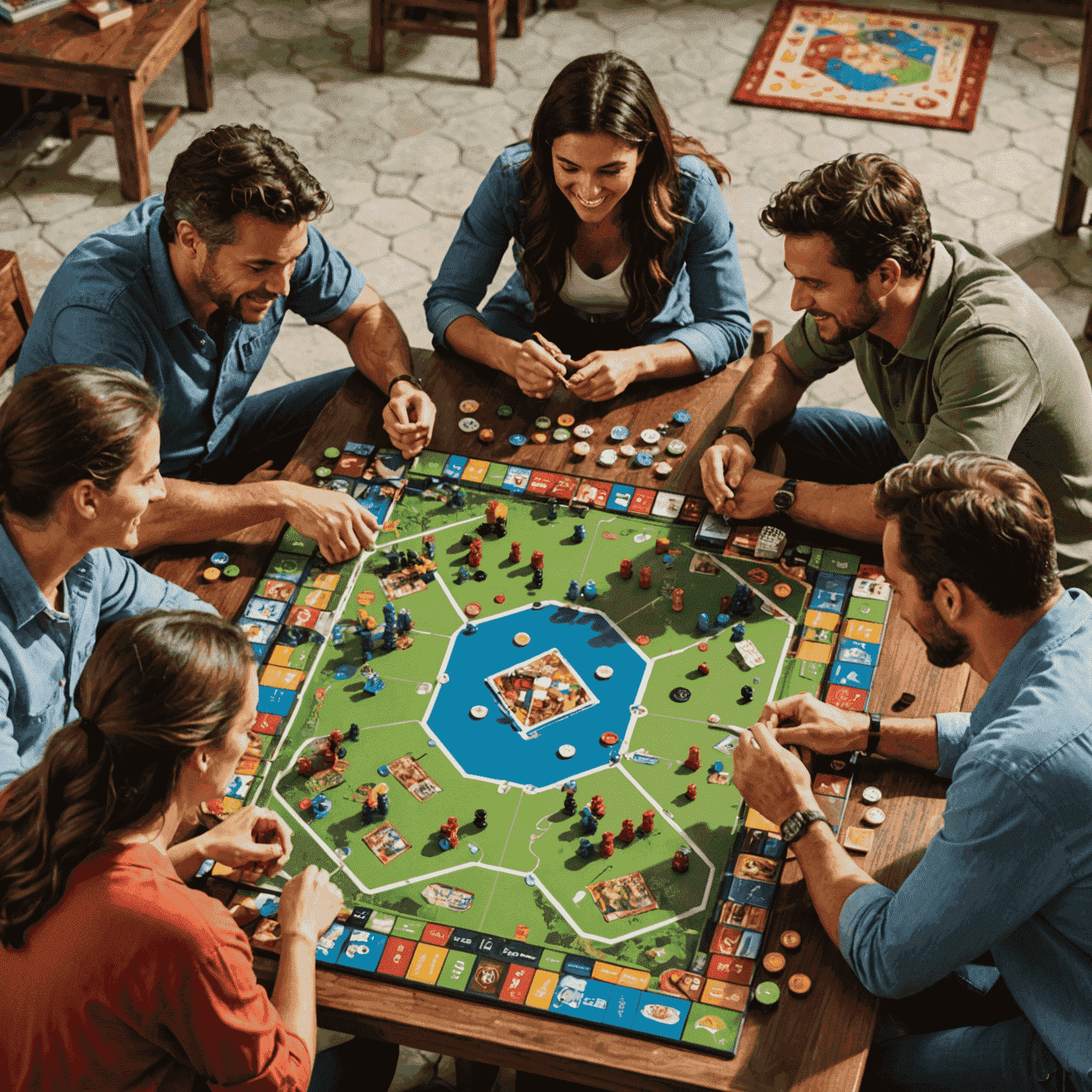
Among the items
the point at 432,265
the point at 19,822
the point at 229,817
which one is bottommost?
the point at 432,265

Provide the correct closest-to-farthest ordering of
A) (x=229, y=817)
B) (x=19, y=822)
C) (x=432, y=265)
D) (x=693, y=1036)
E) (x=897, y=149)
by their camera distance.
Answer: (x=19, y=822), (x=693, y=1036), (x=229, y=817), (x=432, y=265), (x=897, y=149)

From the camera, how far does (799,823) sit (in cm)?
222

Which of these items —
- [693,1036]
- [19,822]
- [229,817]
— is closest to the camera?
[19,822]

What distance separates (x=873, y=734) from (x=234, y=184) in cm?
181

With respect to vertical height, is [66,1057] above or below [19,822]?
below

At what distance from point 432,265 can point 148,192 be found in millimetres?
1398

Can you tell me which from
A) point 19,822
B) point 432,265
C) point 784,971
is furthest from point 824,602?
point 432,265

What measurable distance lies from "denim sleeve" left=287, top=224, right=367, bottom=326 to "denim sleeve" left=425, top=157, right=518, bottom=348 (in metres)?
0.22

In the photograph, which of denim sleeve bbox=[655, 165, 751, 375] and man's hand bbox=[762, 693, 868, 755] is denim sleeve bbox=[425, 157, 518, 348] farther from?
man's hand bbox=[762, 693, 868, 755]

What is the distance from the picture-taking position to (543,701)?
252cm

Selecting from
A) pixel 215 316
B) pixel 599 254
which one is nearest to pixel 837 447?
pixel 599 254

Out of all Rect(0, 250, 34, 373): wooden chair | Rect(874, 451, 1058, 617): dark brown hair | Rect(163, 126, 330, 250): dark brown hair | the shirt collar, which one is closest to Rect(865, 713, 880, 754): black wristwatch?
Rect(874, 451, 1058, 617): dark brown hair

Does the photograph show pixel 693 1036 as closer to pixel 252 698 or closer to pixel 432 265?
pixel 252 698

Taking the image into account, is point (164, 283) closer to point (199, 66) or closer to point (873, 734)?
point (873, 734)
